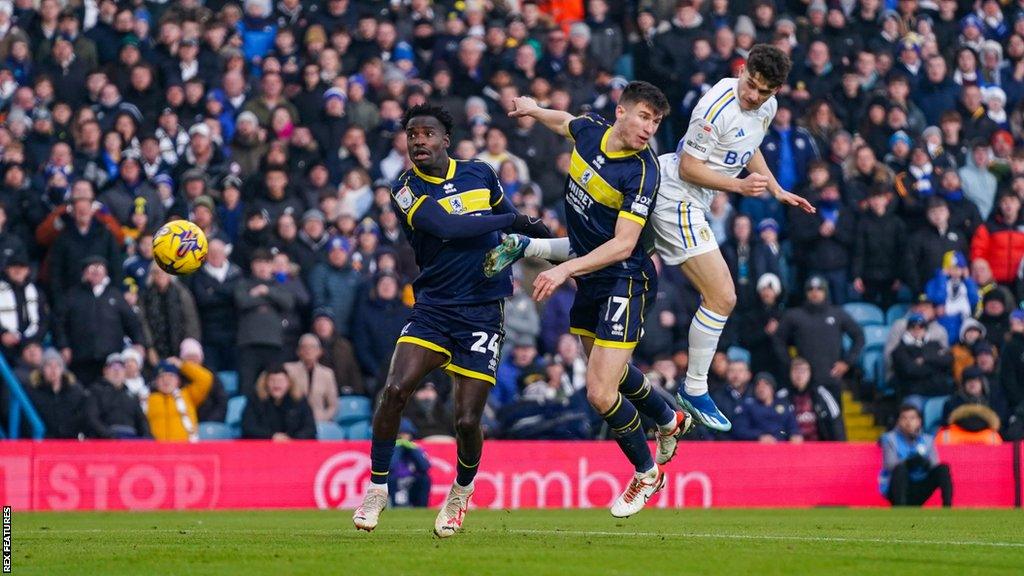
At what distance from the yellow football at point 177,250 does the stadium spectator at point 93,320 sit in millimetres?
6444

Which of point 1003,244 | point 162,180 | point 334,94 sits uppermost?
point 334,94

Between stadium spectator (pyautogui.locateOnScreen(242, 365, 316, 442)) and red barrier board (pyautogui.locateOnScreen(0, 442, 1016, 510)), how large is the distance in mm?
410

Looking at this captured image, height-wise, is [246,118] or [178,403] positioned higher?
[246,118]

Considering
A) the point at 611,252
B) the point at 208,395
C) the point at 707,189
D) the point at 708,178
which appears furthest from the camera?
the point at 208,395

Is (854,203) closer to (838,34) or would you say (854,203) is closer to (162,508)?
(838,34)

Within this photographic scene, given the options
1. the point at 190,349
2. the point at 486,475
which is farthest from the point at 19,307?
the point at 486,475

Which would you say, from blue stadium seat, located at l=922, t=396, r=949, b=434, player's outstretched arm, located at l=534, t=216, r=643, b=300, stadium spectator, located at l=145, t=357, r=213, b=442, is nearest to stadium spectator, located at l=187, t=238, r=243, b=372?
stadium spectator, located at l=145, t=357, r=213, b=442

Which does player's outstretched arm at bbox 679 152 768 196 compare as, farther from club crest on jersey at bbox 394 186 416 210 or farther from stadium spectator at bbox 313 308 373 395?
stadium spectator at bbox 313 308 373 395

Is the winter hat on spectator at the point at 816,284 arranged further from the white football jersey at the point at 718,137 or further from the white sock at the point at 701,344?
the white football jersey at the point at 718,137

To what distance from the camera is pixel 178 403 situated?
1998cm

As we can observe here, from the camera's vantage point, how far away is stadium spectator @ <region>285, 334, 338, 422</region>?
67.4 ft

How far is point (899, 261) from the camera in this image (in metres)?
23.8

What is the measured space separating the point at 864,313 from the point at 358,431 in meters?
7.37

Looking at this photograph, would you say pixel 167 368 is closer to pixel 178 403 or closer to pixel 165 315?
pixel 178 403
